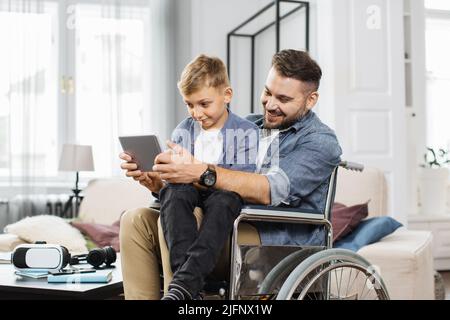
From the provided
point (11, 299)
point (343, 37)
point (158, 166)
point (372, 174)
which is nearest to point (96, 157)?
point (343, 37)

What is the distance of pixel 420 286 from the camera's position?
7.57ft

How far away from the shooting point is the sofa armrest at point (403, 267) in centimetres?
227

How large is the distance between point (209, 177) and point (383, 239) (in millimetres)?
1387

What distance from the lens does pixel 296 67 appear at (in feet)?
5.64

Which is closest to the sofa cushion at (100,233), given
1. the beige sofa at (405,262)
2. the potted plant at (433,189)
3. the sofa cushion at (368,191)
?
the sofa cushion at (368,191)

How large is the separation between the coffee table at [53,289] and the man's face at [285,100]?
2.35ft

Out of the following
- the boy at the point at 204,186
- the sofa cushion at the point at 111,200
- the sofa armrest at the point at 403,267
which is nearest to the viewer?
the boy at the point at 204,186

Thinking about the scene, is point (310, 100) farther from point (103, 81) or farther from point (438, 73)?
point (438, 73)

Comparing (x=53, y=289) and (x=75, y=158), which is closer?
(x=53, y=289)

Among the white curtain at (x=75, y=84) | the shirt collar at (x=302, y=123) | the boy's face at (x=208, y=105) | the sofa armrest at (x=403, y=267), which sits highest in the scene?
the white curtain at (x=75, y=84)

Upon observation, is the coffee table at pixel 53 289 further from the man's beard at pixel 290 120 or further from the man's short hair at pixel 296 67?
the man's short hair at pixel 296 67

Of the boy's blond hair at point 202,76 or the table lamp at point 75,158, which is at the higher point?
the boy's blond hair at point 202,76

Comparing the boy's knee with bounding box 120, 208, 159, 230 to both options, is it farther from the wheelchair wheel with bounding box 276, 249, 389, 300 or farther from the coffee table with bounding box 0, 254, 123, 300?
the wheelchair wheel with bounding box 276, 249, 389, 300

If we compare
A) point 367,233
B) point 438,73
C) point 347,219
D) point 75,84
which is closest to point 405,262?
point 367,233
